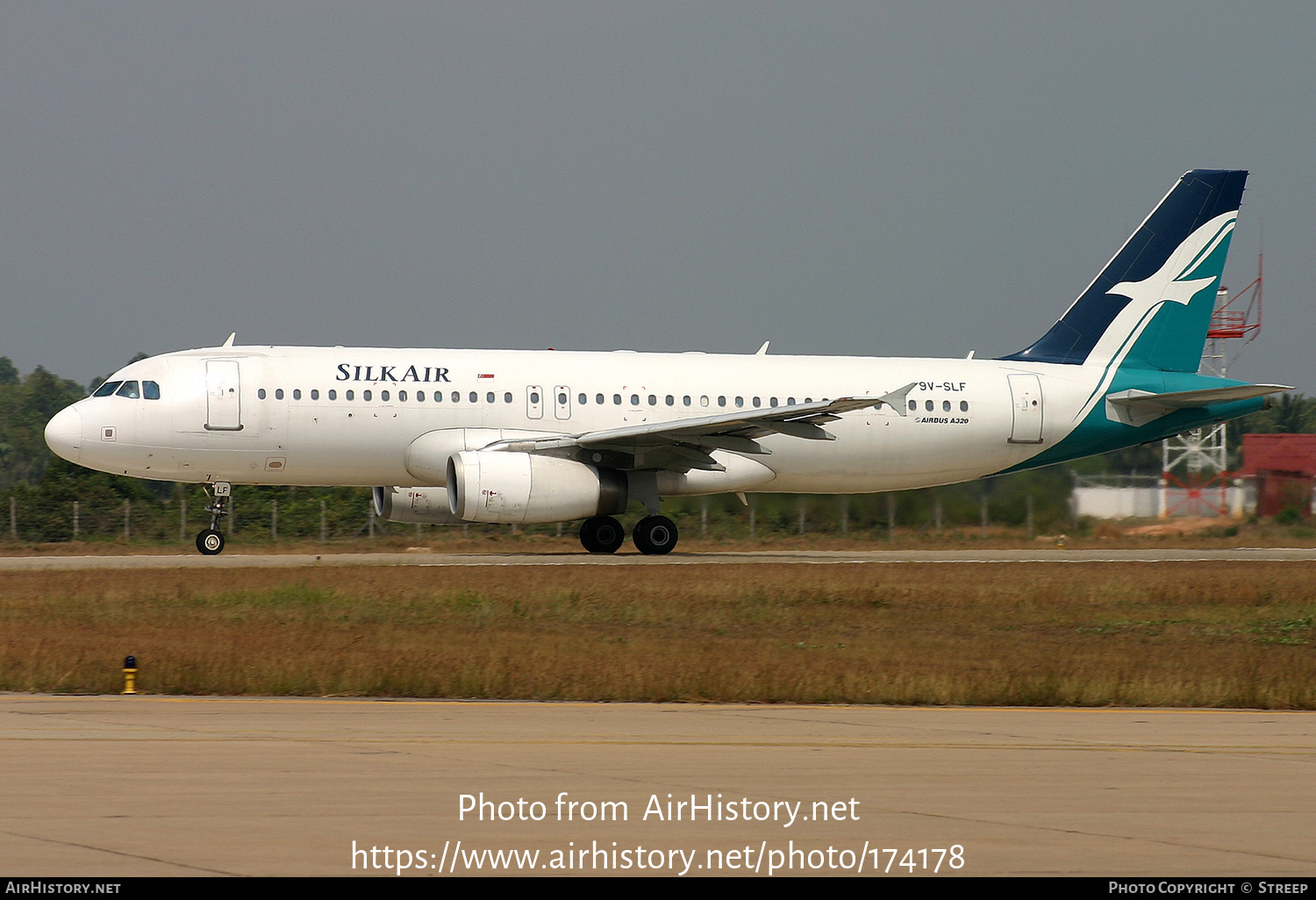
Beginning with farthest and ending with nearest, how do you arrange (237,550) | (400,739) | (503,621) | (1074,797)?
(237,550) → (503,621) → (400,739) → (1074,797)

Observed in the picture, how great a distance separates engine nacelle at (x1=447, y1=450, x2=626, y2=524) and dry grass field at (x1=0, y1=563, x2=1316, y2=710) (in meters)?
1.77

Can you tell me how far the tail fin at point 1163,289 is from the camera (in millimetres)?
32312

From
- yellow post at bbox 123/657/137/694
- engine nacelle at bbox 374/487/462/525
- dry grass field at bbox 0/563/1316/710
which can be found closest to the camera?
yellow post at bbox 123/657/137/694

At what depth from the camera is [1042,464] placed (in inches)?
1272

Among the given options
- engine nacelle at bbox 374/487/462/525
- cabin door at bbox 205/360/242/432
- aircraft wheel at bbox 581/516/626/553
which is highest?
cabin door at bbox 205/360/242/432

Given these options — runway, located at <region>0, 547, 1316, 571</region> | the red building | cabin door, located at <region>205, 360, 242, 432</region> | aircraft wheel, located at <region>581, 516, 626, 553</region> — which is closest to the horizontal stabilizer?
runway, located at <region>0, 547, 1316, 571</region>

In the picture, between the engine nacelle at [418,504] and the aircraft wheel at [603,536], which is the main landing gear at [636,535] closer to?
the aircraft wheel at [603,536]

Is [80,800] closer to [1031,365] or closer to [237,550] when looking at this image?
[237,550]

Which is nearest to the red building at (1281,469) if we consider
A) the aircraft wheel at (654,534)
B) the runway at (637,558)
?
the runway at (637,558)

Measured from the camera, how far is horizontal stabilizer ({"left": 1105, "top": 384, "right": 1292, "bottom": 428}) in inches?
1197

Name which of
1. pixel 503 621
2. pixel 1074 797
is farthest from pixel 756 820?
pixel 503 621

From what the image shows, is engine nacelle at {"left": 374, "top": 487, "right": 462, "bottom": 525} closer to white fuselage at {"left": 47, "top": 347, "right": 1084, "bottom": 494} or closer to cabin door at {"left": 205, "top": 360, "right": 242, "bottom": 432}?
white fuselage at {"left": 47, "top": 347, "right": 1084, "bottom": 494}

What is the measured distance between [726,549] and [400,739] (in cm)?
2361
